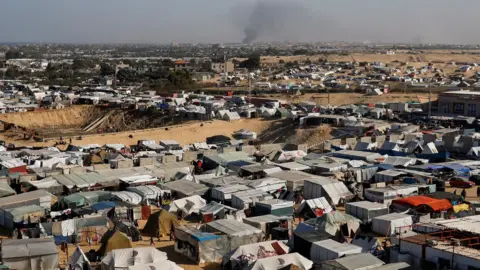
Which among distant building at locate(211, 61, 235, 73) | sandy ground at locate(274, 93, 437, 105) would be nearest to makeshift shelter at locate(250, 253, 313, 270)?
sandy ground at locate(274, 93, 437, 105)

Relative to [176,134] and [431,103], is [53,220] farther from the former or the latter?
[431,103]

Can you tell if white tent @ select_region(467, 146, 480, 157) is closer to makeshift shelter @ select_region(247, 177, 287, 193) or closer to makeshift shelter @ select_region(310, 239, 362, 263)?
makeshift shelter @ select_region(247, 177, 287, 193)

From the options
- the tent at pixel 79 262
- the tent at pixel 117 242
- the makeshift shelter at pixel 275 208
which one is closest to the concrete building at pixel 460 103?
the makeshift shelter at pixel 275 208

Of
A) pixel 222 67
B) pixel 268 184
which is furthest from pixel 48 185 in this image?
pixel 222 67

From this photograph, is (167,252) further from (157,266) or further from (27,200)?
(27,200)

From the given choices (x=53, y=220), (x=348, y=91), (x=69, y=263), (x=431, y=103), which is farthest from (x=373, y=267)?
(x=348, y=91)

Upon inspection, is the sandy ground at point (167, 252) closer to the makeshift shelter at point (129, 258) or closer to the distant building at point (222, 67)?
the makeshift shelter at point (129, 258)

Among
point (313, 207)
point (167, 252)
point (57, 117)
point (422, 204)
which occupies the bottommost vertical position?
point (57, 117)
